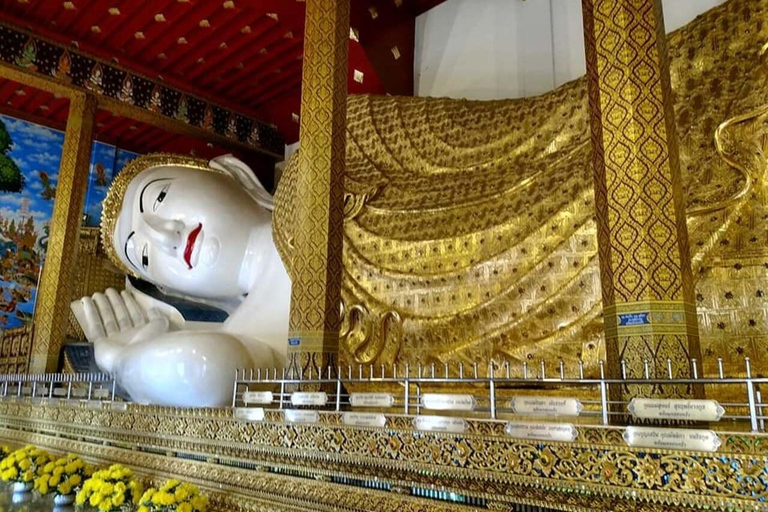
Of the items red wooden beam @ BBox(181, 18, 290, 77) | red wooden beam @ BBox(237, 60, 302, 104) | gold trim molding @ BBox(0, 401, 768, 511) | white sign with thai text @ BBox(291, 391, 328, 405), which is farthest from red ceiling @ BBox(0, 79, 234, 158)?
white sign with thai text @ BBox(291, 391, 328, 405)

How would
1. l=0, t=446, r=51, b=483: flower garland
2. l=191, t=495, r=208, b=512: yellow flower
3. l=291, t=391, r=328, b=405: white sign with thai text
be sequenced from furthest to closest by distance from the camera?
l=0, t=446, r=51, b=483: flower garland < l=291, t=391, r=328, b=405: white sign with thai text < l=191, t=495, r=208, b=512: yellow flower

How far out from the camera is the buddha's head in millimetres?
4668

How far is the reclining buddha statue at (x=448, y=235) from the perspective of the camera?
2863 mm

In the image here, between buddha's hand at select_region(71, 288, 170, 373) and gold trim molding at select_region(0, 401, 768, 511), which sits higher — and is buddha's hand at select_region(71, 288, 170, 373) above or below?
above

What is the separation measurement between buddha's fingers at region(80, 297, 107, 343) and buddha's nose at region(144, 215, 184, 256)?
0.84 meters

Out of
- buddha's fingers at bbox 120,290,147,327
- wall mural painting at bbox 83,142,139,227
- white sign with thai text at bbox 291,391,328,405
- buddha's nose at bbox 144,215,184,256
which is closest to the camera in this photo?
white sign with thai text at bbox 291,391,328,405

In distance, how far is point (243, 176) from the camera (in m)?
5.26

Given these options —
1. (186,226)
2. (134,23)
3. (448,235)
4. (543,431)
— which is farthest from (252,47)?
(543,431)

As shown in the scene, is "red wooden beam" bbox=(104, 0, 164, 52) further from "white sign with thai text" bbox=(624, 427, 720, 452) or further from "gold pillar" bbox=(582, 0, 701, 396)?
"white sign with thai text" bbox=(624, 427, 720, 452)

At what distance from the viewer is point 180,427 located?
3.01m

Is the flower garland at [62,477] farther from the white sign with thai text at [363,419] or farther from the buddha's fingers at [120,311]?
the buddha's fingers at [120,311]

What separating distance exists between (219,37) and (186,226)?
2.09 metres

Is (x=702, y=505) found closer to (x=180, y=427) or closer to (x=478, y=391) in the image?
(x=478, y=391)

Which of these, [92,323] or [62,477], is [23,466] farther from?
[92,323]
